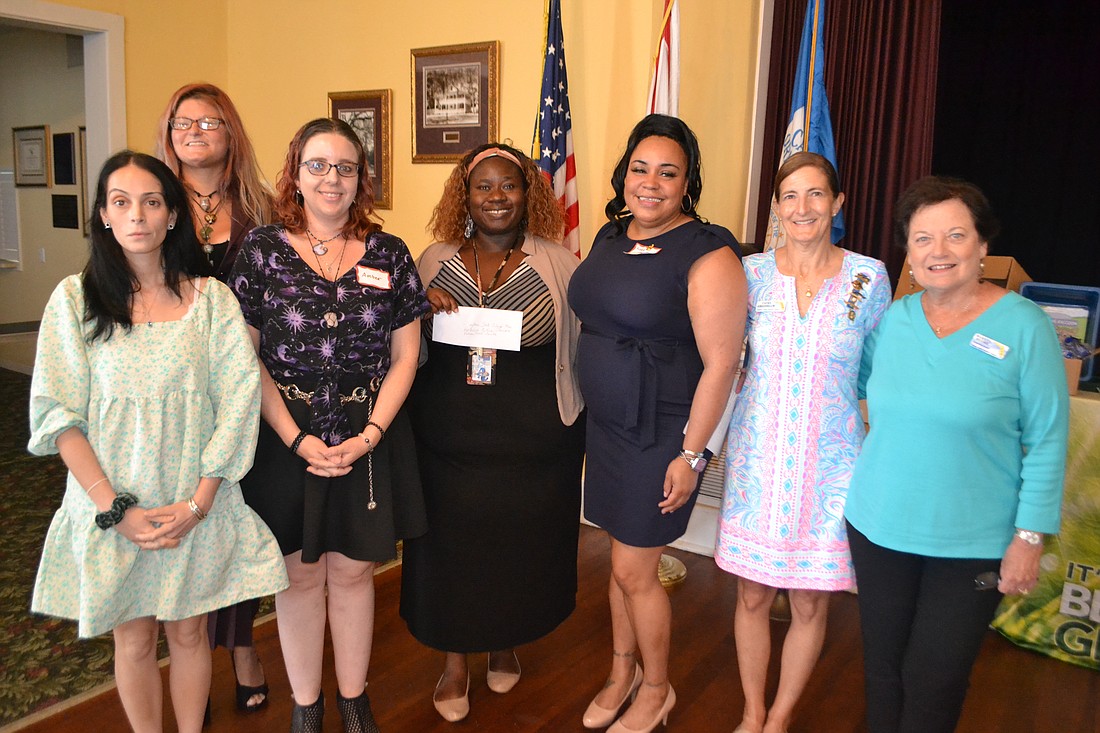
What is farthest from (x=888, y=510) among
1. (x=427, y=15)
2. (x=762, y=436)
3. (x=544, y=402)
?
(x=427, y=15)

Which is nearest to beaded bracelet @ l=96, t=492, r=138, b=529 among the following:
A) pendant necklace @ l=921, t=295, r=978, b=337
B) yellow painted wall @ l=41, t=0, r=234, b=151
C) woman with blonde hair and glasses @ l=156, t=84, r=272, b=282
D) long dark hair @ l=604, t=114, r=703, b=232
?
woman with blonde hair and glasses @ l=156, t=84, r=272, b=282

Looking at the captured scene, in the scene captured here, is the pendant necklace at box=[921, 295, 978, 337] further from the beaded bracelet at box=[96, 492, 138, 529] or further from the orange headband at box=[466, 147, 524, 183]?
the beaded bracelet at box=[96, 492, 138, 529]

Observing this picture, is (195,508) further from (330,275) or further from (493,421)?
(493,421)

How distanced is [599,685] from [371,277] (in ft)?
5.06

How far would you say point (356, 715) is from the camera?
2289 mm

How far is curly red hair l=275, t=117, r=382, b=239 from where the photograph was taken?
2.05 m

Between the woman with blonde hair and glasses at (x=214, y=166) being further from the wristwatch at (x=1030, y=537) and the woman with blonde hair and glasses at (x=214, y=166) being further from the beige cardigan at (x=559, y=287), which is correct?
the wristwatch at (x=1030, y=537)

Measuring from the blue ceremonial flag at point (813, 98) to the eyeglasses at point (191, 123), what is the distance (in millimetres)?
2068

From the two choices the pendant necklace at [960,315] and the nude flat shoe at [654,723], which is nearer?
the pendant necklace at [960,315]

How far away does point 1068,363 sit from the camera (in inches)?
113

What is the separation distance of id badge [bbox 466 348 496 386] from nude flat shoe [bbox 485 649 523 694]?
3.25 feet

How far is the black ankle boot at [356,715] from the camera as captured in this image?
228 centimetres

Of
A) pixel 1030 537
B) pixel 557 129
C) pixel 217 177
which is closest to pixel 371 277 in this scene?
pixel 217 177

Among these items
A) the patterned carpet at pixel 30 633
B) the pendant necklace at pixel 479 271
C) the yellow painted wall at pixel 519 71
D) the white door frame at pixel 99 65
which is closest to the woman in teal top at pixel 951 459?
the pendant necklace at pixel 479 271
